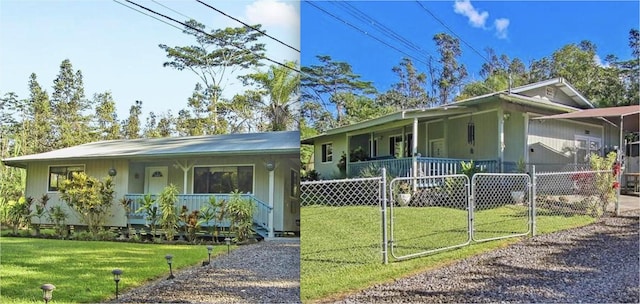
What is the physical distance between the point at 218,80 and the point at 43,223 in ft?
4.15

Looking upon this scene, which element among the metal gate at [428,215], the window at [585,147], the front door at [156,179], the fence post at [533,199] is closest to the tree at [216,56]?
the front door at [156,179]

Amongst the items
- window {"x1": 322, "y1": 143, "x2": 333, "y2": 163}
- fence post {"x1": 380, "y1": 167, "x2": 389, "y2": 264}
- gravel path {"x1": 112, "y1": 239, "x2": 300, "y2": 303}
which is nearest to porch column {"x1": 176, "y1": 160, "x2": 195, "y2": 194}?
gravel path {"x1": 112, "y1": 239, "x2": 300, "y2": 303}

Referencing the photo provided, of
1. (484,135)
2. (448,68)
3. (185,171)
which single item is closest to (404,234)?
(484,135)

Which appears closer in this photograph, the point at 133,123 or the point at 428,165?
the point at 428,165

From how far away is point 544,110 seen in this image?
6.03 ft

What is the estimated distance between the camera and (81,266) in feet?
8.66

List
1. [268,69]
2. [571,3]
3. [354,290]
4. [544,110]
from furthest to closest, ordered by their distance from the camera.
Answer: [268,69], [571,3], [354,290], [544,110]

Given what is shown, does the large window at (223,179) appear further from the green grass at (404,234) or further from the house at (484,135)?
the house at (484,135)

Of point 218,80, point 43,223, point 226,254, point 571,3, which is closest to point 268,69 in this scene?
point 218,80

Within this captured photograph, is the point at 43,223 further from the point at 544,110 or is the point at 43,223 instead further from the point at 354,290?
the point at 544,110

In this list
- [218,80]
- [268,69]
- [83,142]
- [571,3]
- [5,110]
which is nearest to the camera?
[571,3]

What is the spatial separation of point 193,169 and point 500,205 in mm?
1445

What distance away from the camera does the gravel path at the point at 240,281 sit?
2285mm

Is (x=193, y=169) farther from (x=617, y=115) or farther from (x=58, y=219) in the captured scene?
(x=617, y=115)
